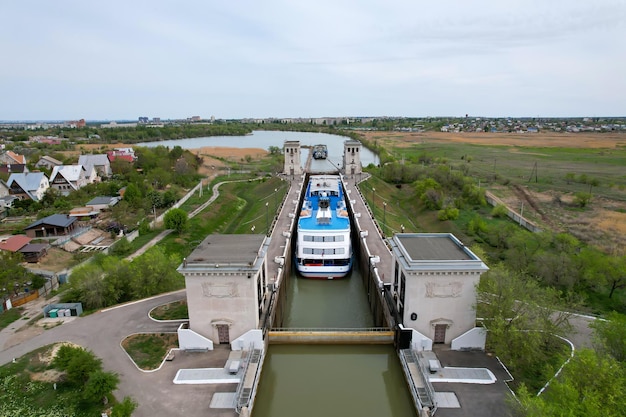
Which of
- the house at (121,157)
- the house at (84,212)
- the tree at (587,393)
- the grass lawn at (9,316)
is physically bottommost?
the grass lawn at (9,316)

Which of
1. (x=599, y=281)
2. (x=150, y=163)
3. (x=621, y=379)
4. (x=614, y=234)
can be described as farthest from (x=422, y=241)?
(x=150, y=163)

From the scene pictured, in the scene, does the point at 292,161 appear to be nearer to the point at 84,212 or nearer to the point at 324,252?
the point at 84,212

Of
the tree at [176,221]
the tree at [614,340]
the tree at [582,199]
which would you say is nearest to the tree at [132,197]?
the tree at [176,221]

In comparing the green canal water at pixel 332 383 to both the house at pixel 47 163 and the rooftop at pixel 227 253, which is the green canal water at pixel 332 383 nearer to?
the rooftop at pixel 227 253

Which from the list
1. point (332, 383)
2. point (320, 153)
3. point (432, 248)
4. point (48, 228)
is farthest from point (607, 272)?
point (320, 153)

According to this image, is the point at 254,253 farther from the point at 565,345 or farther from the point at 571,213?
the point at 571,213

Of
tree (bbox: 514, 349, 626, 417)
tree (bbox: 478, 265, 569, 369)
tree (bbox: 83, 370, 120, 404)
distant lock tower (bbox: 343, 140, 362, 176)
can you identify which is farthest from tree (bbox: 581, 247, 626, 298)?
distant lock tower (bbox: 343, 140, 362, 176)

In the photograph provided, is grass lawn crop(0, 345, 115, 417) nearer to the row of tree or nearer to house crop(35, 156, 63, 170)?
the row of tree
